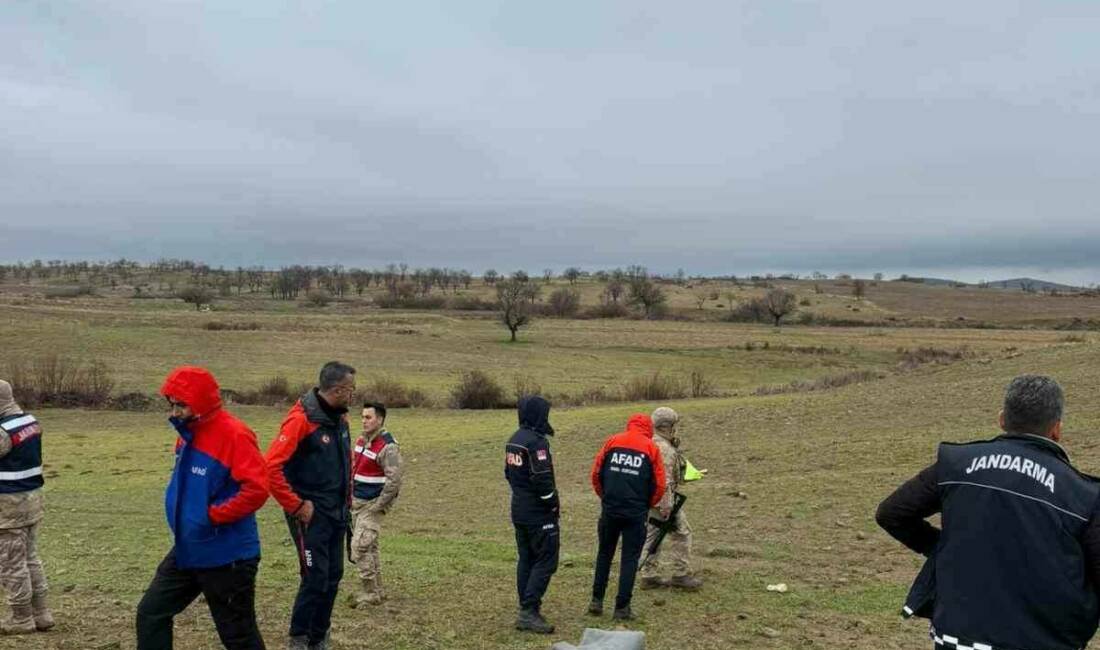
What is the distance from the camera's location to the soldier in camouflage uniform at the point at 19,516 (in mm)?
6859

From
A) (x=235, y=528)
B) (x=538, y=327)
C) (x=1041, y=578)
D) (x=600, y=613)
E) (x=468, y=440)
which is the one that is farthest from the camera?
(x=538, y=327)

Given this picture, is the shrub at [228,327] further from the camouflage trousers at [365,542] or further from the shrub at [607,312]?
the camouflage trousers at [365,542]

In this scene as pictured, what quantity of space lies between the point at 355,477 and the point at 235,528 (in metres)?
3.03

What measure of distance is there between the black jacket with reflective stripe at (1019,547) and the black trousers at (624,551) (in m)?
4.33

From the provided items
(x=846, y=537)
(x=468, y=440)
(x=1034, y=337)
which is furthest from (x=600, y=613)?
(x=1034, y=337)

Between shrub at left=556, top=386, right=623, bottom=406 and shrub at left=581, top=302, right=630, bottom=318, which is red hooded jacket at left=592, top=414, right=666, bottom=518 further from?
shrub at left=581, top=302, right=630, bottom=318

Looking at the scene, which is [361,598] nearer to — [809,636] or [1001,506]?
[809,636]

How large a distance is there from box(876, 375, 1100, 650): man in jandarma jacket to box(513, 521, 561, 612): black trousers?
14.3ft

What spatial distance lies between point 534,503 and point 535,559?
0.57m

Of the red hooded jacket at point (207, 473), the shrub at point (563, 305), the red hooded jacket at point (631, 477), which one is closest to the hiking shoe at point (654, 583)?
the red hooded jacket at point (631, 477)

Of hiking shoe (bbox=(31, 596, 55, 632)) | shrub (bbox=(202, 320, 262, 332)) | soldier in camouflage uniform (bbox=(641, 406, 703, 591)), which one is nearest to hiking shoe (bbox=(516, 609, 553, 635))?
soldier in camouflage uniform (bbox=(641, 406, 703, 591))

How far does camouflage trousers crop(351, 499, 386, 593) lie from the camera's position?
827cm

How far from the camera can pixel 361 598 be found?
27.4ft

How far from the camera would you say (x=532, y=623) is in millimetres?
7727
